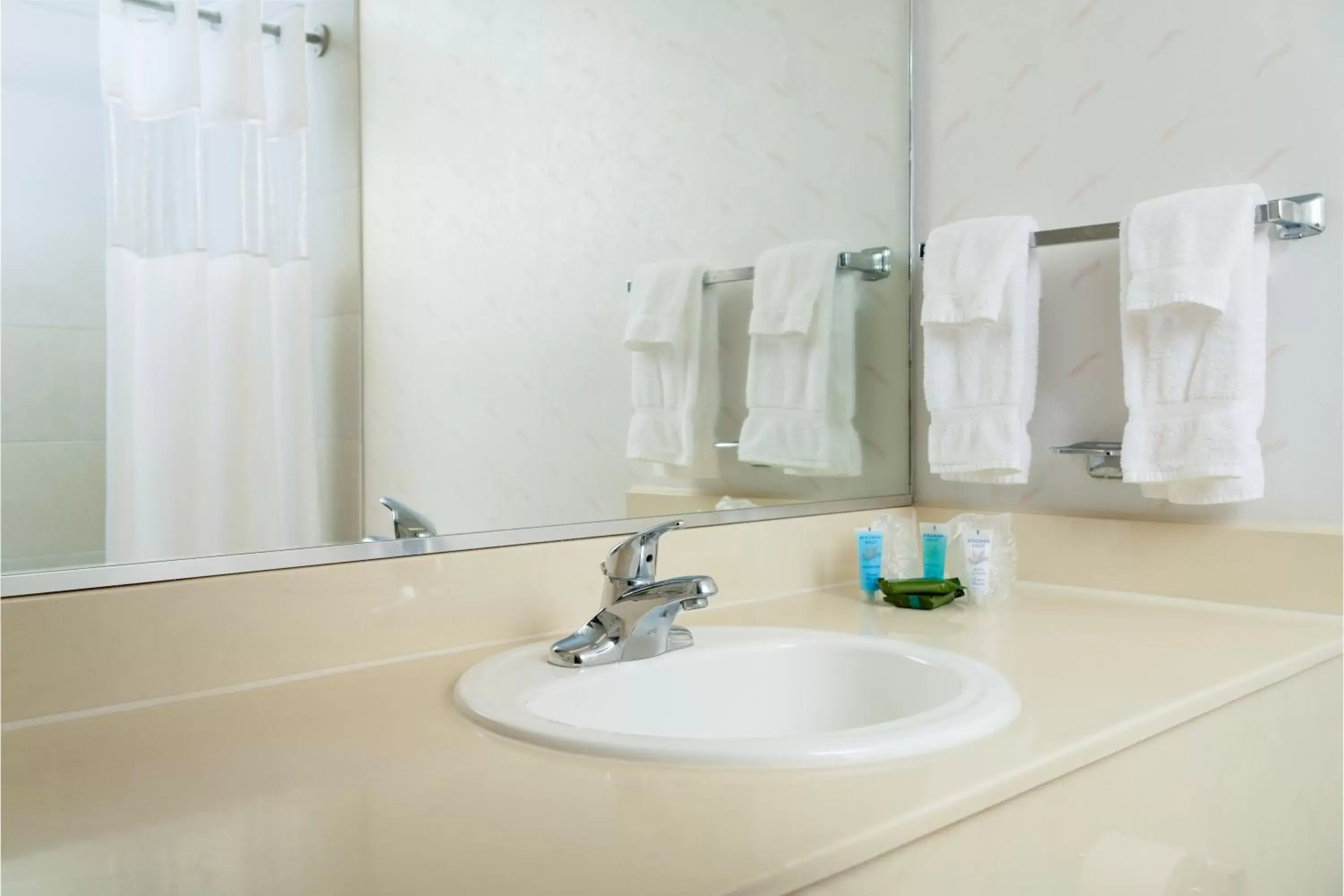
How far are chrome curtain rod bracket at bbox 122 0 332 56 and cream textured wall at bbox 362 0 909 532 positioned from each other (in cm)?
5

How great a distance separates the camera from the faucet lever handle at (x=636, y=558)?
1.09 metres

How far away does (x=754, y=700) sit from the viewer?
1.20 m

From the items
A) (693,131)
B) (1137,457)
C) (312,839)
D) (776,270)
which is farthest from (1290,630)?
(312,839)

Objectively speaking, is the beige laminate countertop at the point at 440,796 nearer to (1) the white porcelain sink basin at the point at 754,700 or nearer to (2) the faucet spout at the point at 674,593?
(1) the white porcelain sink basin at the point at 754,700

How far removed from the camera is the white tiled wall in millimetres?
853

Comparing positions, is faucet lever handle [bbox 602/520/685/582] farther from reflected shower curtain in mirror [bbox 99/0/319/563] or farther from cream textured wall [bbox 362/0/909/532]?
reflected shower curtain in mirror [bbox 99/0/319/563]

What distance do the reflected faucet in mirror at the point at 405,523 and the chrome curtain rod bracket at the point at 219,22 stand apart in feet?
1.52

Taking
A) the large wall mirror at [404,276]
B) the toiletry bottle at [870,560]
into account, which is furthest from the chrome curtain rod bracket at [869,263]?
the toiletry bottle at [870,560]

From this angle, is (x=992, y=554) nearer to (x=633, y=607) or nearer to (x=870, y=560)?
(x=870, y=560)

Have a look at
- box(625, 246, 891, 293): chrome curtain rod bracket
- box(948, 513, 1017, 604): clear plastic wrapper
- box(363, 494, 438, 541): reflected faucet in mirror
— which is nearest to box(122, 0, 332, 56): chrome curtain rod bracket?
box(363, 494, 438, 541): reflected faucet in mirror

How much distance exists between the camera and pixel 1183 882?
979 millimetres

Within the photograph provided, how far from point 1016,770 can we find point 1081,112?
1168 mm

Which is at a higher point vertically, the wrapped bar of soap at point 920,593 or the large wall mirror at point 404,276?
the large wall mirror at point 404,276

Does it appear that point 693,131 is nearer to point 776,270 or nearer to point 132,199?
point 776,270
